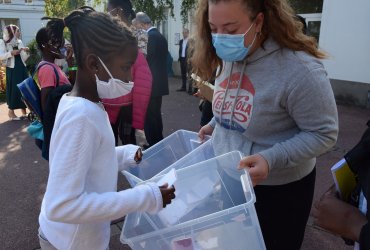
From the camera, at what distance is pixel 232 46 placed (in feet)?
5.02

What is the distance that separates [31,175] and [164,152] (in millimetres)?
2910

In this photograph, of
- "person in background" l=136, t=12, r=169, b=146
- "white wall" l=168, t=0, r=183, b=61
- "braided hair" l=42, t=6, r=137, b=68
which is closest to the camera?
"braided hair" l=42, t=6, r=137, b=68

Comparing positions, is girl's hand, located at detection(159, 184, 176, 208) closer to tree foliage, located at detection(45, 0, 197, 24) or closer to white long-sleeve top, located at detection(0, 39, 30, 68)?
white long-sleeve top, located at detection(0, 39, 30, 68)

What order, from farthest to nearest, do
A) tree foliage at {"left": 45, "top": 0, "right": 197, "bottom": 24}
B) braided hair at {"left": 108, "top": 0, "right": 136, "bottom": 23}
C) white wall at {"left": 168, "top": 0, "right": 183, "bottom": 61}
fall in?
white wall at {"left": 168, "top": 0, "right": 183, "bottom": 61} → tree foliage at {"left": 45, "top": 0, "right": 197, "bottom": 24} → braided hair at {"left": 108, "top": 0, "right": 136, "bottom": 23}

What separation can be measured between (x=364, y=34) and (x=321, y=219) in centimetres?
745

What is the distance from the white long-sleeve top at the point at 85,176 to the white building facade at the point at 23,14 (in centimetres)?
2621

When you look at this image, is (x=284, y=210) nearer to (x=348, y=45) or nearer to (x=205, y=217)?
(x=205, y=217)

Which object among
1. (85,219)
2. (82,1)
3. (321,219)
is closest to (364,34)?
(321,219)

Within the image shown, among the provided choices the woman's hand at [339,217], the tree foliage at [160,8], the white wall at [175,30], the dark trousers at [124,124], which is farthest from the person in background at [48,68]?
the white wall at [175,30]

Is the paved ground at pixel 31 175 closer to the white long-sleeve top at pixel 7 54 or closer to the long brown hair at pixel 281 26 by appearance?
the white long-sleeve top at pixel 7 54

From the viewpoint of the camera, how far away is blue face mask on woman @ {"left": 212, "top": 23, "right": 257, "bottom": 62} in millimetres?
1517

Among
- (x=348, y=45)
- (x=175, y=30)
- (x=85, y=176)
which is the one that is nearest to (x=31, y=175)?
(x=85, y=176)

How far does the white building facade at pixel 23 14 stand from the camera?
2450 centimetres

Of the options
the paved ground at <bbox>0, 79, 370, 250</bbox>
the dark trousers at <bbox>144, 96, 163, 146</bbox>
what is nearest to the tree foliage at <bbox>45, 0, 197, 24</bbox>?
the paved ground at <bbox>0, 79, 370, 250</bbox>
